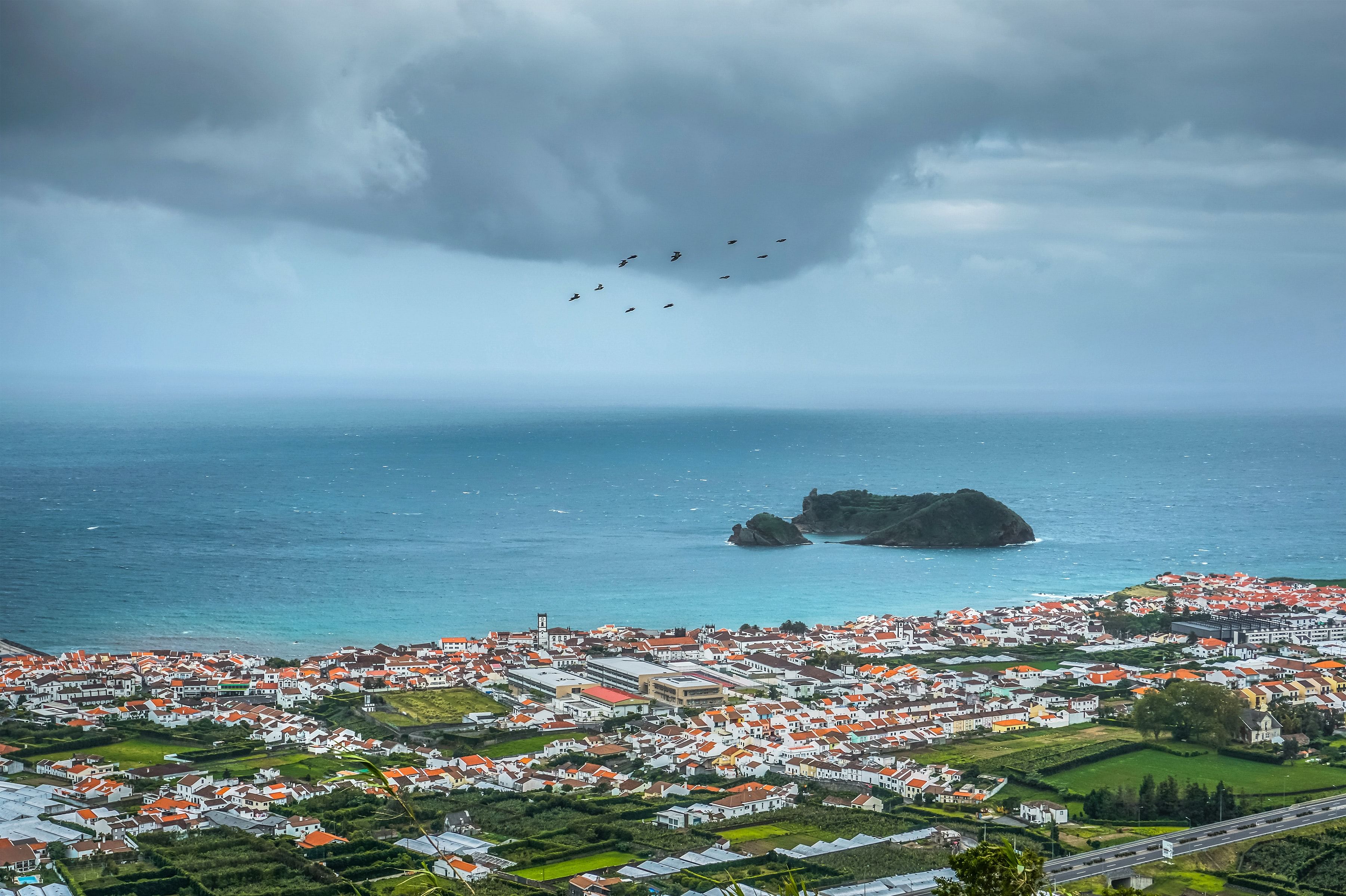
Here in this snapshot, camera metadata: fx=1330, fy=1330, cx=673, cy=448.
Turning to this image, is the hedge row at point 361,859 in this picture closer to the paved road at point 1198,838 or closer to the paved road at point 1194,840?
the paved road at point 1194,840

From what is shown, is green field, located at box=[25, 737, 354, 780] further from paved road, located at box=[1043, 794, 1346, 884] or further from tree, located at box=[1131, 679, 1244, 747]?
tree, located at box=[1131, 679, 1244, 747]

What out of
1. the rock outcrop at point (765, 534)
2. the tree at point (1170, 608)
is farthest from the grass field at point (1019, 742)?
the rock outcrop at point (765, 534)

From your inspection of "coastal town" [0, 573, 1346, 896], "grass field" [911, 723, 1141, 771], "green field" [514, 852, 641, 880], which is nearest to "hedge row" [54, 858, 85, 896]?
"coastal town" [0, 573, 1346, 896]

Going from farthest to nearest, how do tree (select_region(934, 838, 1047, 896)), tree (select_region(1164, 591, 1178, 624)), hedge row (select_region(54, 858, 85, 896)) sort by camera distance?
tree (select_region(1164, 591, 1178, 624)) → hedge row (select_region(54, 858, 85, 896)) → tree (select_region(934, 838, 1047, 896))

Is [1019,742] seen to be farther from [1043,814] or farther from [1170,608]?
[1170,608]

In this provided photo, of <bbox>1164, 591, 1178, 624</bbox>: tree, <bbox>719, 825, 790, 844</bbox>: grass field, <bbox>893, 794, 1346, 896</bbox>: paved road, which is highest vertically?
<bbox>1164, 591, 1178, 624</bbox>: tree
